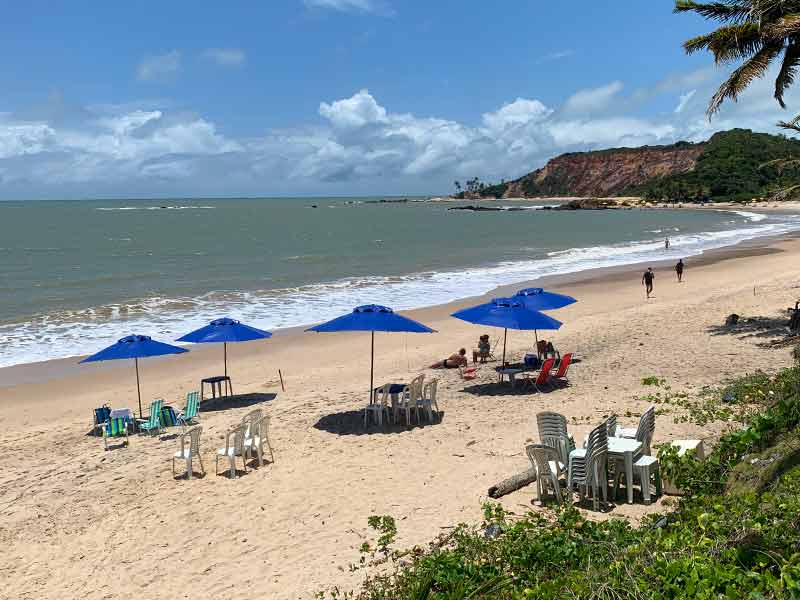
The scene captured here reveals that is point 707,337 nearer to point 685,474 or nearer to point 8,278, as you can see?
point 685,474

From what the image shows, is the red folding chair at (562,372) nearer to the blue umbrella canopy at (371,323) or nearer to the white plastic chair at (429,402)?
the white plastic chair at (429,402)

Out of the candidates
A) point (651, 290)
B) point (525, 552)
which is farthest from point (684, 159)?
point (525, 552)

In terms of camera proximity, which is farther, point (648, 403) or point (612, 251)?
point (612, 251)

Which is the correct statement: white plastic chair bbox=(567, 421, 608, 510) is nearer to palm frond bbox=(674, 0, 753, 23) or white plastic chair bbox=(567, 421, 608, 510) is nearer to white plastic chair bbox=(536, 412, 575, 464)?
white plastic chair bbox=(536, 412, 575, 464)

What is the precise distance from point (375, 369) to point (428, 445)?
19.4 ft

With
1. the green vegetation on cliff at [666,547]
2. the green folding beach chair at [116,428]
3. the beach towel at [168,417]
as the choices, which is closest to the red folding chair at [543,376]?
the green vegetation on cliff at [666,547]

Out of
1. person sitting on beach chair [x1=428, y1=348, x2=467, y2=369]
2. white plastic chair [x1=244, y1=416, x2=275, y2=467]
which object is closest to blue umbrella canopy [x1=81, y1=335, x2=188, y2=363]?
white plastic chair [x1=244, y1=416, x2=275, y2=467]

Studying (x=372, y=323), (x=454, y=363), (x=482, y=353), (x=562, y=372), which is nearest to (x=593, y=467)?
(x=372, y=323)

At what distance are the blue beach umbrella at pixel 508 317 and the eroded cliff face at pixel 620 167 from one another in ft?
553

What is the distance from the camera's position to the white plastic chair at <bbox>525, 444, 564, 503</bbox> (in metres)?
6.82

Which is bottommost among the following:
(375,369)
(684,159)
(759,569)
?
(375,369)

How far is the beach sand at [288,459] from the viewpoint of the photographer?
6340mm

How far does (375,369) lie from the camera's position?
49.4 ft

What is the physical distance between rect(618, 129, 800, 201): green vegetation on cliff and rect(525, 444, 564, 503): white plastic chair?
374ft
